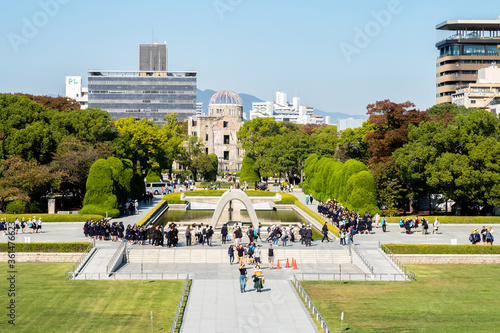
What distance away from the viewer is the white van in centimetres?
8262

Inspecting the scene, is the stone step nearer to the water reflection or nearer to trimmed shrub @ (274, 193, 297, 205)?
the water reflection

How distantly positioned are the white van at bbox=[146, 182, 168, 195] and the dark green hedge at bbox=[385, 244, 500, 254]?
48.7 metres

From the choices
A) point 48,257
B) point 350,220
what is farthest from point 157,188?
point 48,257

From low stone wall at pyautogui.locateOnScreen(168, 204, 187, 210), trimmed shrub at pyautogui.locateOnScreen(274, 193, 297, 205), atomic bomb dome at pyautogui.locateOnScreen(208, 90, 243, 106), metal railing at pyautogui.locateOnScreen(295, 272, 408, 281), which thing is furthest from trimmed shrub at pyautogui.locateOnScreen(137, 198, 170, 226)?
atomic bomb dome at pyautogui.locateOnScreen(208, 90, 243, 106)

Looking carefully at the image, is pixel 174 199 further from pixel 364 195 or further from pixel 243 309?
pixel 243 309

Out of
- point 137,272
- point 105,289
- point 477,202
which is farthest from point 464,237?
point 105,289

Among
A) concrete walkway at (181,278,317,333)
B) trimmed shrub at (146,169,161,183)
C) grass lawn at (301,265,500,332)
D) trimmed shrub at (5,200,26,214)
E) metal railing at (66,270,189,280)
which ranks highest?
trimmed shrub at (146,169,161,183)

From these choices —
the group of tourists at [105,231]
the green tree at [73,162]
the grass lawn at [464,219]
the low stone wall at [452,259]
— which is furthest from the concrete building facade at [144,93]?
the low stone wall at [452,259]

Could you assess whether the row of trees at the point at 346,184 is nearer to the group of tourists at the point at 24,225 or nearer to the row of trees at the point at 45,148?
the row of trees at the point at 45,148

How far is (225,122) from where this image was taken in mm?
133250

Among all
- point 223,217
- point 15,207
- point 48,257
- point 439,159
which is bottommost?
point 48,257

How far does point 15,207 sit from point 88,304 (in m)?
29.3

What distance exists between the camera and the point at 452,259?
37.4 m

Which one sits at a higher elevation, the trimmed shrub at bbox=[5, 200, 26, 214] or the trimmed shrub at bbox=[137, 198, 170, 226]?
the trimmed shrub at bbox=[5, 200, 26, 214]
